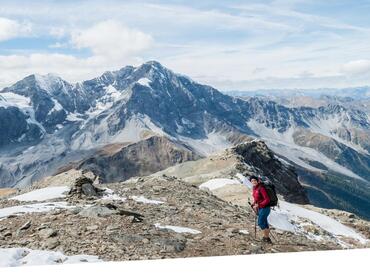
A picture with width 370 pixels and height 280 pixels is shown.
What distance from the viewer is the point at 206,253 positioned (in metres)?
14.3

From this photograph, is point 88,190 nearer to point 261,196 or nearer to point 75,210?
point 75,210

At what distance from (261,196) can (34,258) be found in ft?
22.2

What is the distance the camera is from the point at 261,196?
15.3m

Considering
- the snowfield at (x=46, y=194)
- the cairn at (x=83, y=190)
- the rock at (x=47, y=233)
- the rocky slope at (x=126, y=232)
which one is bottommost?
the snowfield at (x=46, y=194)

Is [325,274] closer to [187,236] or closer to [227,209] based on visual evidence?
[187,236]

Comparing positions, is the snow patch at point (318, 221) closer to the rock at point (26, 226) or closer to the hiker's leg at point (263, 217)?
the hiker's leg at point (263, 217)

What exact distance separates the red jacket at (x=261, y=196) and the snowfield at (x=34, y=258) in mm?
5178

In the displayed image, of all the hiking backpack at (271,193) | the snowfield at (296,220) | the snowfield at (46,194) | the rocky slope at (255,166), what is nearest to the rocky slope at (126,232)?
the hiking backpack at (271,193)

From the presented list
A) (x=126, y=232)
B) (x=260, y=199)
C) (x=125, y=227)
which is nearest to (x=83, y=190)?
(x=125, y=227)

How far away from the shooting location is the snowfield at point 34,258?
12570 mm

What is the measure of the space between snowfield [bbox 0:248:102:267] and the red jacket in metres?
5.18

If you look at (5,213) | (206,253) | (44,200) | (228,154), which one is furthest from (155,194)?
(228,154)

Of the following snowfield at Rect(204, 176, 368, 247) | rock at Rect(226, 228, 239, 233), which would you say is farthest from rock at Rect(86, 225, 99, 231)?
snowfield at Rect(204, 176, 368, 247)

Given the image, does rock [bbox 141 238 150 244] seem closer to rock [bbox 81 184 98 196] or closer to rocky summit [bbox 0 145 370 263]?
rocky summit [bbox 0 145 370 263]
